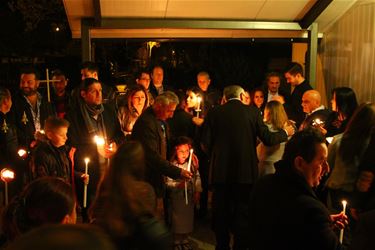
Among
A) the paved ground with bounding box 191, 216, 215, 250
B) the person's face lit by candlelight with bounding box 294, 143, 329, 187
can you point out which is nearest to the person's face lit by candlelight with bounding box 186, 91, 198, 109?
the paved ground with bounding box 191, 216, 215, 250

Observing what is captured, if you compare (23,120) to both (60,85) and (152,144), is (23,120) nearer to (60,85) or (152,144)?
(60,85)

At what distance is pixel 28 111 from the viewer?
7293 millimetres

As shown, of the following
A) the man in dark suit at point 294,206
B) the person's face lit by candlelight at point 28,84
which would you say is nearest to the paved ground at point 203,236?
the person's face lit by candlelight at point 28,84

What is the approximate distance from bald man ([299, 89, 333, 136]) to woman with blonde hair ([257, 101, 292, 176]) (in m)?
0.41

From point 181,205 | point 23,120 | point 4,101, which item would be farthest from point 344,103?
point 4,101

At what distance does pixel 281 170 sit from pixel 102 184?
1.19 meters

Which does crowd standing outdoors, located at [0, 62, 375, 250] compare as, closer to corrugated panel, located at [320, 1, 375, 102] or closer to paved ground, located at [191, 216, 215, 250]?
paved ground, located at [191, 216, 215, 250]

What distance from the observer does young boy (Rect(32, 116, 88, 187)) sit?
5.48 m

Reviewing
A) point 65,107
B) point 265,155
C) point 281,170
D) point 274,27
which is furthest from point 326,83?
point 281,170

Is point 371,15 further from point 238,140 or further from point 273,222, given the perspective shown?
point 273,222

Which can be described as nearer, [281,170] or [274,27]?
[281,170]

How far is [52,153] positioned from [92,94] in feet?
3.90

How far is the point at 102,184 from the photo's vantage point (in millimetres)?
3557

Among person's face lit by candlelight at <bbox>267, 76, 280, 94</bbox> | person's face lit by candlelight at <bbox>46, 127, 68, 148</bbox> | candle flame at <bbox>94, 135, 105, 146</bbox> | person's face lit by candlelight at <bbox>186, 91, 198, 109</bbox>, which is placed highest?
person's face lit by candlelight at <bbox>267, 76, 280, 94</bbox>
